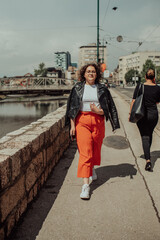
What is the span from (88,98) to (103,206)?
4.47ft

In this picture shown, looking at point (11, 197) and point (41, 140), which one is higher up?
point (41, 140)

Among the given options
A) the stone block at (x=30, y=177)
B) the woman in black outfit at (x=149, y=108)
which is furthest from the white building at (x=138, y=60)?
the stone block at (x=30, y=177)

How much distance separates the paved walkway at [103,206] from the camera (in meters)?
2.05

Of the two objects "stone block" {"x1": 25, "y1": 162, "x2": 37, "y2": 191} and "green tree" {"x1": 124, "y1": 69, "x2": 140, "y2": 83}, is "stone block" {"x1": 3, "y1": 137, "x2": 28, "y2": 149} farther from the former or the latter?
"green tree" {"x1": 124, "y1": 69, "x2": 140, "y2": 83}

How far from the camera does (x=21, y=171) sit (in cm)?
226

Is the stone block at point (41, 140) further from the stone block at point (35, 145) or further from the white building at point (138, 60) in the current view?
the white building at point (138, 60)

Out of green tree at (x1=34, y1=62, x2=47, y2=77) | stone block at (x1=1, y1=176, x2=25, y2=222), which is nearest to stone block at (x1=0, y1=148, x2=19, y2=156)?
stone block at (x1=1, y1=176, x2=25, y2=222)

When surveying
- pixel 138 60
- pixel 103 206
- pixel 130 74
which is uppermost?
pixel 138 60

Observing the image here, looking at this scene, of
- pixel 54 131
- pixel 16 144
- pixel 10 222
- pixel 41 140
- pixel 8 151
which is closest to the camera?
pixel 10 222

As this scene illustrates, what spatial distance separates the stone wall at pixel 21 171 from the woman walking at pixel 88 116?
539 millimetres

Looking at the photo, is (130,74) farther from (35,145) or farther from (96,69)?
(35,145)

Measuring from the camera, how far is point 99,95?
2896 millimetres

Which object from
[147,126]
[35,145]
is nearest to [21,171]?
[35,145]

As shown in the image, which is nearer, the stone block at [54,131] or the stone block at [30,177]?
the stone block at [30,177]
